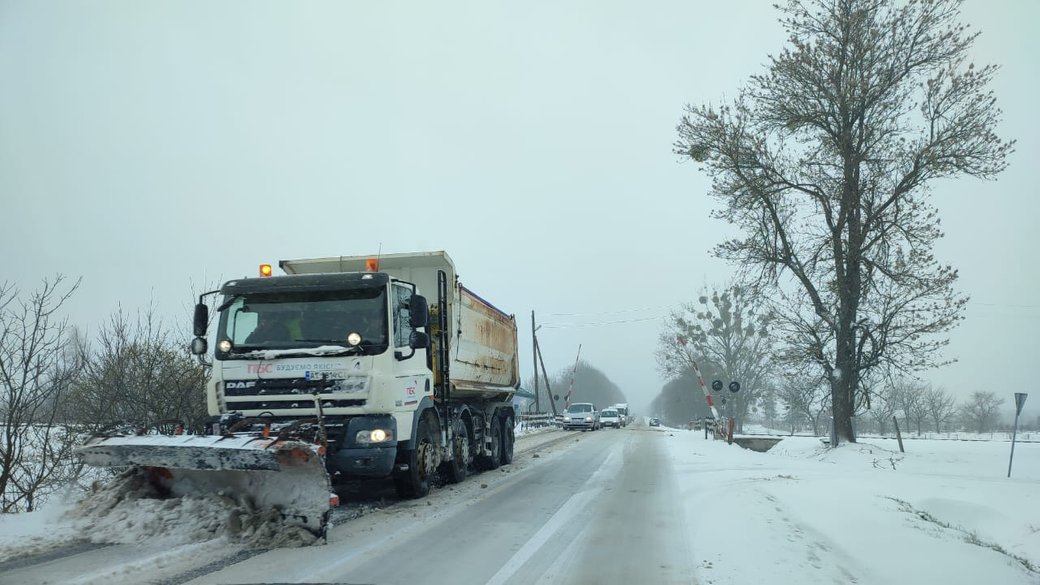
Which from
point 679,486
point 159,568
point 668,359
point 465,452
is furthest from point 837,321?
point 668,359

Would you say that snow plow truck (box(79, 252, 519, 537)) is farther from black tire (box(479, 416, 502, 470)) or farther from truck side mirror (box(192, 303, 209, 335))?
black tire (box(479, 416, 502, 470))

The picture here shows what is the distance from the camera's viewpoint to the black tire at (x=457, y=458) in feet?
39.1

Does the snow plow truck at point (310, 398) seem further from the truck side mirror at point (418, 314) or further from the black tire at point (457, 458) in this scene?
the black tire at point (457, 458)

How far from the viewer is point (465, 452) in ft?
40.9

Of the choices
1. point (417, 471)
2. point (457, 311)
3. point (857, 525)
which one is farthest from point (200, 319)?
point (857, 525)

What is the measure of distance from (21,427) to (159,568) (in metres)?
5.09

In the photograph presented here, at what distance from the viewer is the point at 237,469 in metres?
6.51

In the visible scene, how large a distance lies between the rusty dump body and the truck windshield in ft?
2.94

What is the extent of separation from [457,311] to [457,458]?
2574mm

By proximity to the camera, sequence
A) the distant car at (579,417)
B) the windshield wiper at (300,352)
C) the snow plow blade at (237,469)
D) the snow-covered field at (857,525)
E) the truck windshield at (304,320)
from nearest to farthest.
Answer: the snow-covered field at (857,525) < the snow plow blade at (237,469) < the windshield wiper at (300,352) < the truck windshield at (304,320) < the distant car at (579,417)

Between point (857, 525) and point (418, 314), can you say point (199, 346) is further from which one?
point (857, 525)

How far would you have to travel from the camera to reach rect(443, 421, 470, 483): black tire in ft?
39.1

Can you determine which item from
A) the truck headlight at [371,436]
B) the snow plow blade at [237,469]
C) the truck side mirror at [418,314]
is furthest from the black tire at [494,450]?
the snow plow blade at [237,469]

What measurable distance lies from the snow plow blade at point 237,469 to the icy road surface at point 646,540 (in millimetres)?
463
